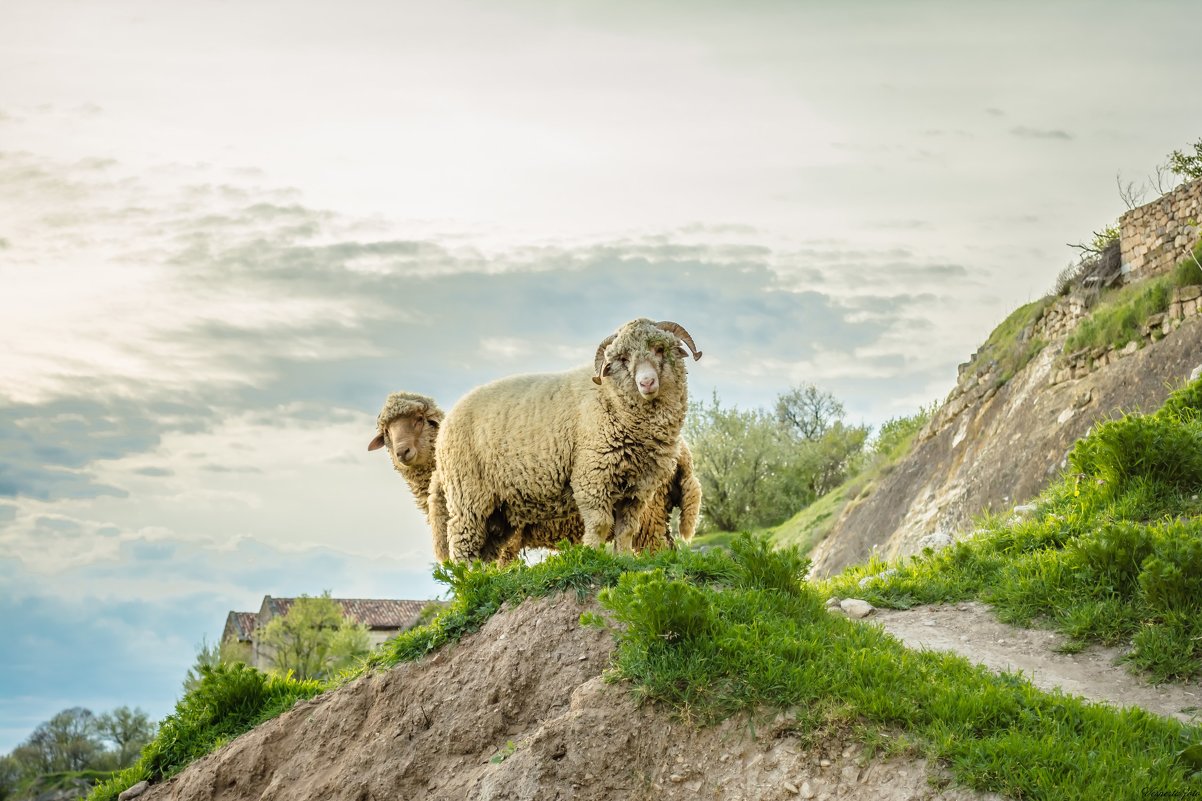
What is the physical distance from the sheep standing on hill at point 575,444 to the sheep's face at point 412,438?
143cm

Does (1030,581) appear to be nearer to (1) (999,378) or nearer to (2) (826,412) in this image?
(1) (999,378)

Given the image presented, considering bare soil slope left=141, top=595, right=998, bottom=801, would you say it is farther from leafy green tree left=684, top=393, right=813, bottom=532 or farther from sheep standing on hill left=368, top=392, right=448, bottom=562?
leafy green tree left=684, top=393, right=813, bottom=532

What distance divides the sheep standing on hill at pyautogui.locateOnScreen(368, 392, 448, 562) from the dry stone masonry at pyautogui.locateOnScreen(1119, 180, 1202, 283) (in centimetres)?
1309

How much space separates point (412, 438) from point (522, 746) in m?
6.87

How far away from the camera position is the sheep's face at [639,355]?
35.5 ft

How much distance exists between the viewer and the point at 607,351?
11031 millimetres

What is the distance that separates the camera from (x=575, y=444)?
441 inches

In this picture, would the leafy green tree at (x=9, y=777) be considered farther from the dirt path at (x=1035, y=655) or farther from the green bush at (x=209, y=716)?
the dirt path at (x=1035, y=655)

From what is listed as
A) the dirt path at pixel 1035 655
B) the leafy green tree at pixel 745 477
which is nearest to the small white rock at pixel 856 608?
the dirt path at pixel 1035 655

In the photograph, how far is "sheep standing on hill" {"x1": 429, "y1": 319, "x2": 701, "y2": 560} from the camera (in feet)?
35.9

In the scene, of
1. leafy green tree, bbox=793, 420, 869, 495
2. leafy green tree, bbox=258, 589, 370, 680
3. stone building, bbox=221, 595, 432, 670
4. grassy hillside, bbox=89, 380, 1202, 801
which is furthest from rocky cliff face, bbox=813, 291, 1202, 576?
stone building, bbox=221, 595, 432, 670

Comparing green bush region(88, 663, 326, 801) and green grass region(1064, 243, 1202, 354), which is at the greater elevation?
green grass region(1064, 243, 1202, 354)

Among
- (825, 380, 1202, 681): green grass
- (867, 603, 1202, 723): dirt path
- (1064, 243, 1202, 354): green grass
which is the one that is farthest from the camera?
(1064, 243, 1202, 354): green grass

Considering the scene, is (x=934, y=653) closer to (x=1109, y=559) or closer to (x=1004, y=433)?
(x=1109, y=559)
